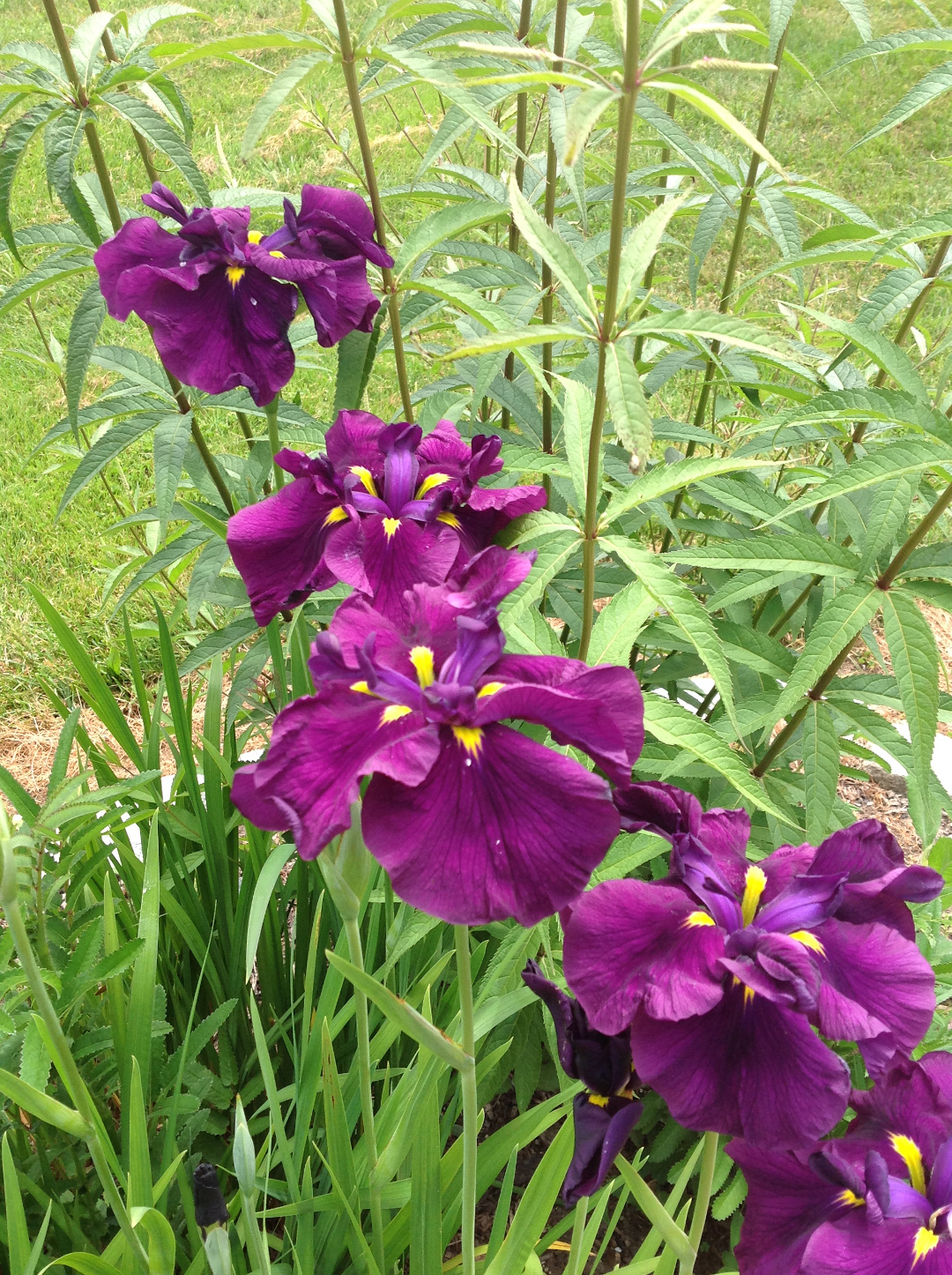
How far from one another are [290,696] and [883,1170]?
45.6 inches

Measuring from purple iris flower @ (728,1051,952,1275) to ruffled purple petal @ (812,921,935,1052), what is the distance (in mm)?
60

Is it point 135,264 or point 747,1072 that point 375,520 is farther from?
point 747,1072

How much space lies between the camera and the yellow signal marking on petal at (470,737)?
0.83 metres

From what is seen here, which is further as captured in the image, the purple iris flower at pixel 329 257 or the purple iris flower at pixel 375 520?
the purple iris flower at pixel 329 257

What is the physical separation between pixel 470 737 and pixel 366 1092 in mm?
565

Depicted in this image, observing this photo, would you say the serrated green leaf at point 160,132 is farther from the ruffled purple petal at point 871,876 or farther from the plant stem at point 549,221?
the ruffled purple petal at point 871,876

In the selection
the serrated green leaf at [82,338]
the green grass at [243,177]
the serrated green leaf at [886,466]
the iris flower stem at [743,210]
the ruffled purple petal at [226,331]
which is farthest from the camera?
the green grass at [243,177]

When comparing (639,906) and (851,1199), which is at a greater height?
(639,906)

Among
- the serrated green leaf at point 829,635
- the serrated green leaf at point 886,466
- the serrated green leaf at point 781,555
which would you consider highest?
the serrated green leaf at point 886,466

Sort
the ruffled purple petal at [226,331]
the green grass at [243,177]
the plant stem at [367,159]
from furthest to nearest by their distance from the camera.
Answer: the green grass at [243,177], the plant stem at [367,159], the ruffled purple petal at [226,331]

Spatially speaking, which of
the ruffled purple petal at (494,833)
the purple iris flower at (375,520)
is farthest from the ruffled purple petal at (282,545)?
the ruffled purple petal at (494,833)

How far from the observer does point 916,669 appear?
1.37m

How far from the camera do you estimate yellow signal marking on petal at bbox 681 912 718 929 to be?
87 centimetres

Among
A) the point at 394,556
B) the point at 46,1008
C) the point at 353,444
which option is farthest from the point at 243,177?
the point at 46,1008
